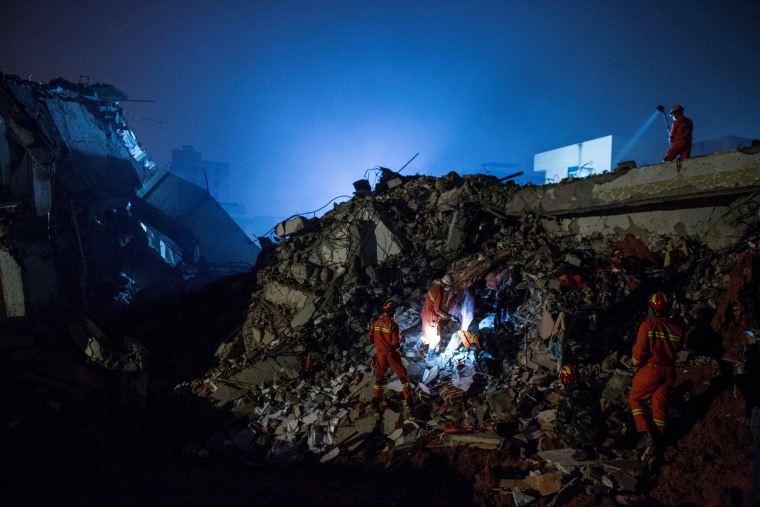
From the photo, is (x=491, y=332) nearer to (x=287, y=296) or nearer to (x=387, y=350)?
(x=387, y=350)

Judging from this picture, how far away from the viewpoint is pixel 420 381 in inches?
229

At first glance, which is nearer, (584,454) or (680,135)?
(584,454)

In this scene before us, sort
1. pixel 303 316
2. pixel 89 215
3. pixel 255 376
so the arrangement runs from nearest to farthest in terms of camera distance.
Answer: pixel 255 376, pixel 303 316, pixel 89 215

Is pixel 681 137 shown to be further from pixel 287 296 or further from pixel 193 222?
pixel 193 222

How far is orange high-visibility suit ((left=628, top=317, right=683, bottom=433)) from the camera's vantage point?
3.83m

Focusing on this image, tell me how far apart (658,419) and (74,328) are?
996cm

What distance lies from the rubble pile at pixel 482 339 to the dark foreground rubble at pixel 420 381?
1.1 inches

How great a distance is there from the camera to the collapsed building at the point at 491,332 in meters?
3.99

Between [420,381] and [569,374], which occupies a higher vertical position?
[569,374]

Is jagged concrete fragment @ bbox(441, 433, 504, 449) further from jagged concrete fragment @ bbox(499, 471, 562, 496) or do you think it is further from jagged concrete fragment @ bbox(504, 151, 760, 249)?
jagged concrete fragment @ bbox(504, 151, 760, 249)

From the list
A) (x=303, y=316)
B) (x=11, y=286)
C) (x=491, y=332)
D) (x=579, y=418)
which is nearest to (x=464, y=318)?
(x=491, y=332)

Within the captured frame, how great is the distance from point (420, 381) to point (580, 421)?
2.40 meters

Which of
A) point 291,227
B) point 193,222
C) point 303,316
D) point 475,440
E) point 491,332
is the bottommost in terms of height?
point 475,440

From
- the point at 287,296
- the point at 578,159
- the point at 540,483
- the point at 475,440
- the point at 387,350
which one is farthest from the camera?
the point at 578,159
